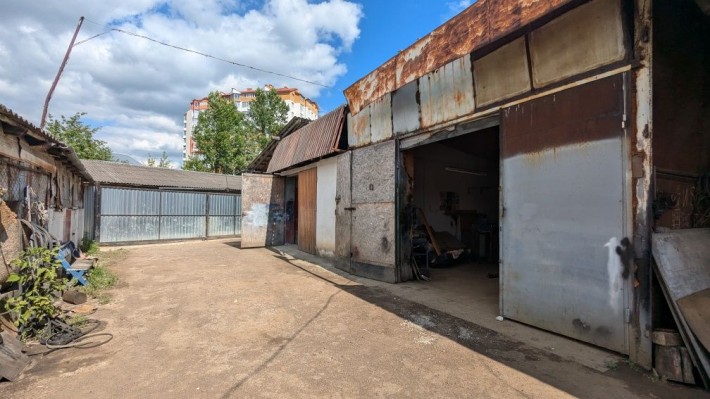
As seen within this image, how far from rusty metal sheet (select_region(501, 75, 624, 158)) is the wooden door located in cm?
616

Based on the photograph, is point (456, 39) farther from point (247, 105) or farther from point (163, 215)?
point (247, 105)

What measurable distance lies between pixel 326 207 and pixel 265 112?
20196mm

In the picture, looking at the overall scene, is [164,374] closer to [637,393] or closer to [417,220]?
[637,393]

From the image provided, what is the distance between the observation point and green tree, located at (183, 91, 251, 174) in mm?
23422

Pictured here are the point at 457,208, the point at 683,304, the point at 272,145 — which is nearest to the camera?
the point at 683,304

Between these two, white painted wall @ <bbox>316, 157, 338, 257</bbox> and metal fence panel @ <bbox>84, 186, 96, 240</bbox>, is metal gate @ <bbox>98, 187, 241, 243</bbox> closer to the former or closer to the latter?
metal fence panel @ <bbox>84, 186, 96, 240</bbox>

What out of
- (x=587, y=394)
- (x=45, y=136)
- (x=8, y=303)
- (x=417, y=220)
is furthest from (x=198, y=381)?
(x=417, y=220)

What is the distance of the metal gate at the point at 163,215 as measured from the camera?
1240 centimetres

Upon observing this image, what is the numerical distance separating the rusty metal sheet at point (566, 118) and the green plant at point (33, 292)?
5.69 metres

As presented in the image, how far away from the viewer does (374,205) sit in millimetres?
6461

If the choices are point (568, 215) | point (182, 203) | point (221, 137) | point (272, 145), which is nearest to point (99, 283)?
point (272, 145)

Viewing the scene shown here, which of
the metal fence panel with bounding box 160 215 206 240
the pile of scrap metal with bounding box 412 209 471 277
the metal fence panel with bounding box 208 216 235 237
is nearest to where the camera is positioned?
the pile of scrap metal with bounding box 412 209 471 277

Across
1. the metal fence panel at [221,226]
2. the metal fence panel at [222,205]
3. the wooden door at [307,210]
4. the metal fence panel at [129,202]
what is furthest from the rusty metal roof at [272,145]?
the metal fence panel at [129,202]

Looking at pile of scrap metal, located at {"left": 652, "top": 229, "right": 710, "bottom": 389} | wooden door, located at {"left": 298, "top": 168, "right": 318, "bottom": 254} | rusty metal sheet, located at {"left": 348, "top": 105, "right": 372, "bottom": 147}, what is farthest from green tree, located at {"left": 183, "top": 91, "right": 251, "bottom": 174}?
pile of scrap metal, located at {"left": 652, "top": 229, "right": 710, "bottom": 389}
